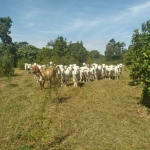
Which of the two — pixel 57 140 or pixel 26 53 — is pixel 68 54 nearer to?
pixel 26 53

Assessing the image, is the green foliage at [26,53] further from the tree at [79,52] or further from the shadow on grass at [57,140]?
the shadow on grass at [57,140]

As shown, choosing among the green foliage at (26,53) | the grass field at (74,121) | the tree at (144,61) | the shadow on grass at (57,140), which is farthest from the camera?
the green foliage at (26,53)

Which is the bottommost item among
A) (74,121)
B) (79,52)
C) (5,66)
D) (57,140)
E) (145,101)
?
(57,140)

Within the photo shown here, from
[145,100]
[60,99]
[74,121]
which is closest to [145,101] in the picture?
[145,100]

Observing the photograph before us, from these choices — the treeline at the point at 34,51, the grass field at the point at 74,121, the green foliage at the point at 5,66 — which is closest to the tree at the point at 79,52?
the treeline at the point at 34,51

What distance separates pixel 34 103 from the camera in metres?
12.0

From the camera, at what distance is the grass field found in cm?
738

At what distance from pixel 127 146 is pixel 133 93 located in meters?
8.09

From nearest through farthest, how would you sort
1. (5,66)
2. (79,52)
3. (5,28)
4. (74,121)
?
(74,121) < (5,66) < (5,28) < (79,52)

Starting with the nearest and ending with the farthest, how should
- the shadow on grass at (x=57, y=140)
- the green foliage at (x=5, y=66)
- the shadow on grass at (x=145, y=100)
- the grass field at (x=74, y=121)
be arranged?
the shadow on grass at (x=57, y=140) → the grass field at (x=74, y=121) → the shadow on grass at (x=145, y=100) → the green foliage at (x=5, y=66)

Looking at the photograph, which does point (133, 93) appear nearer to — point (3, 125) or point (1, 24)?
point (3, 125)

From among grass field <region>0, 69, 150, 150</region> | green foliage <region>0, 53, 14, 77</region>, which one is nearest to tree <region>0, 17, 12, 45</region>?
green foliage <region>0, 53, 14, 77</region>

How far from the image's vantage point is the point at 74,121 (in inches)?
374

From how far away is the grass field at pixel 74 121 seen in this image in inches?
291
